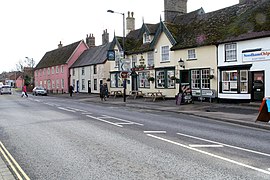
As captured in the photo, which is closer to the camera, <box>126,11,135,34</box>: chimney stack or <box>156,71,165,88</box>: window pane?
<box>156,71,165,88</box>: window pane

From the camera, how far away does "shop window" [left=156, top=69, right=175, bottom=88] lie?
2984cm

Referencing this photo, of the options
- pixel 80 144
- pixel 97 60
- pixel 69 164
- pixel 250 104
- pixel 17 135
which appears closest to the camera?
pixel 69 164

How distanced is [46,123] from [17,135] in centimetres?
302

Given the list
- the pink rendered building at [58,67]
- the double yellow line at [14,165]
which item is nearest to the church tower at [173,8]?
the pink rendered building at [58,67]

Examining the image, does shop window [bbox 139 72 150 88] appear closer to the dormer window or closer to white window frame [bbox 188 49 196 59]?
the dormer window

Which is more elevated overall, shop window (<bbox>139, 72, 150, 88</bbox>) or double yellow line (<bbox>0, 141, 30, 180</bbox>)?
shop window (<bbox>139, 72, 150, 88</bbox>)

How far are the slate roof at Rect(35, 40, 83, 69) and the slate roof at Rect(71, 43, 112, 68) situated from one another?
2.95 m

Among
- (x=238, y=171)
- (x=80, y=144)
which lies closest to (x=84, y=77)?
(x=80, y=144)

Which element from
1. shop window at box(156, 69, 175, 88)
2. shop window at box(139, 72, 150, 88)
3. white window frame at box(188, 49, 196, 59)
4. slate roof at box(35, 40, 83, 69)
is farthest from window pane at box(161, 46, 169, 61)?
slate roof at box(35, 40, 83, 69)

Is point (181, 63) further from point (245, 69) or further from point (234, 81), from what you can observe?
point (245, 69)

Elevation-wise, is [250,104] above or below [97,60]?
below

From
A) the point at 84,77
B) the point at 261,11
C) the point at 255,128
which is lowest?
the point at 255,128

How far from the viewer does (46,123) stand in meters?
13.9

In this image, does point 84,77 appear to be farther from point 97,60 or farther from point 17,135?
point 17,135
